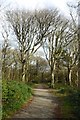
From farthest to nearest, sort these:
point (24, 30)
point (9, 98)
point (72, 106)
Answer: point (24, 30) → point (72, 106) → point (9, 98)

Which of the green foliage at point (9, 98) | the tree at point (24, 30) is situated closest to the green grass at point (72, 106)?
the green foliage at point (9, 98)

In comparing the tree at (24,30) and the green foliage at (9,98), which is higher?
the tree at (24,30)

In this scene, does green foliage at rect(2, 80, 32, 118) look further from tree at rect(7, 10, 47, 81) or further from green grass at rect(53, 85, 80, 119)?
tree at rect(7, 10, 47, 81)

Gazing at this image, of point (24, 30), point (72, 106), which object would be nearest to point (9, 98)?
point (72, 106)

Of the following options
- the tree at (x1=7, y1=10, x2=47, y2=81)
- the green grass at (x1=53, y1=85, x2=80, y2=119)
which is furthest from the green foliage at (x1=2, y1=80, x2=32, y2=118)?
the tree at (x1=7, y1=10, x2=47, y2=81)

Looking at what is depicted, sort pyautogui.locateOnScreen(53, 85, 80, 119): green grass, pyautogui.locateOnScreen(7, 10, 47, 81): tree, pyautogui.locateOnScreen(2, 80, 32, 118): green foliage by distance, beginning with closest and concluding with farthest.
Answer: pyautogui.locateOnScreen(53, 85, 80, 119): green grass → pyautogui.locateOnScreen(2, 80, 32, 118): green foliage → pyautogui.locateOnScreen(7, 10, 47, 81): tree

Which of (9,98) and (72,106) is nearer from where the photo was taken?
(9,98)

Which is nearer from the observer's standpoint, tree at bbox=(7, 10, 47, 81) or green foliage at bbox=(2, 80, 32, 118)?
green foliage at bbox=(2, 80, 32, 118)

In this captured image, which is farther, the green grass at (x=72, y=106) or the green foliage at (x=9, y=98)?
the green foliage at (x=9, y=98)

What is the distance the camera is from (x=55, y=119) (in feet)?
41.3

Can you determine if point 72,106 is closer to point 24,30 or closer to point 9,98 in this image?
point 9,98

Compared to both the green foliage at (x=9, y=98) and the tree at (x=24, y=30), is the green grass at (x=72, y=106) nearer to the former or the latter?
the green foliage at (x=9, y=98)

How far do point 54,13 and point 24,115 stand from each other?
2084 cm

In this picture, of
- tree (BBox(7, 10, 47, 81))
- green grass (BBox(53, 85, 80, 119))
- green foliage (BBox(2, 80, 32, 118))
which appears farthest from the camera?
tree (BBox(7, 10, 47, 81))
